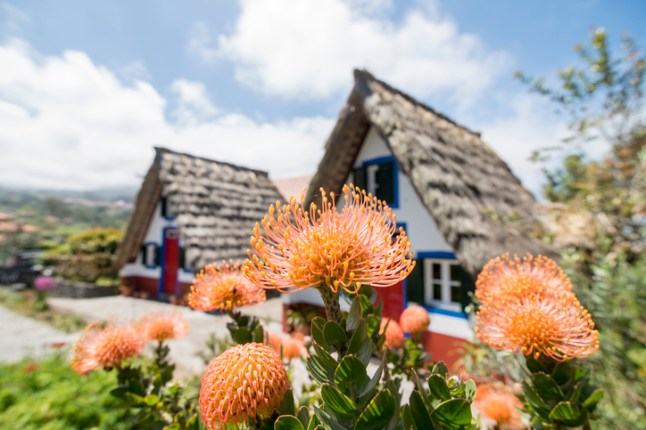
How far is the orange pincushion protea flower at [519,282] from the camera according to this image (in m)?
1.17

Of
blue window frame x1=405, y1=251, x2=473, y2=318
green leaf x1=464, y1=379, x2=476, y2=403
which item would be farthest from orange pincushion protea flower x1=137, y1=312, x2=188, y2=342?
blue window frame x1=405, y1=251, x2=473, y2=318

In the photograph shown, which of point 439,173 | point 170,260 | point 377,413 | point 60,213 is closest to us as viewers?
point 377,413

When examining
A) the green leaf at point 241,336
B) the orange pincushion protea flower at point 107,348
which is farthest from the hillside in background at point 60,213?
the green leaf at point 241,336

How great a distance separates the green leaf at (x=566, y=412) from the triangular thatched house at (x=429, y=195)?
3.56 metres

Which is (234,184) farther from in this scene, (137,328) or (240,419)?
(240,419)

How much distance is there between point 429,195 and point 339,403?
4579 millimetres

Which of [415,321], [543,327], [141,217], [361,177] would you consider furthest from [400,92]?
[141,217]

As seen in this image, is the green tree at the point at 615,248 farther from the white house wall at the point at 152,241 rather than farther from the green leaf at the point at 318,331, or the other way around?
the white house wall at the point at 152,241

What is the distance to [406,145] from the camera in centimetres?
537

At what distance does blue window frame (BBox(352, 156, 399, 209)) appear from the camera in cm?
623

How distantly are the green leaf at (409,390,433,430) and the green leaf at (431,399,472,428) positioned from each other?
0.05 ft

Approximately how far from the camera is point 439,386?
0.72 meters

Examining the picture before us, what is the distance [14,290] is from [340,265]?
799 inches

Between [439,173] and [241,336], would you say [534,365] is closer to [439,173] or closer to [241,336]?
[241,336]
